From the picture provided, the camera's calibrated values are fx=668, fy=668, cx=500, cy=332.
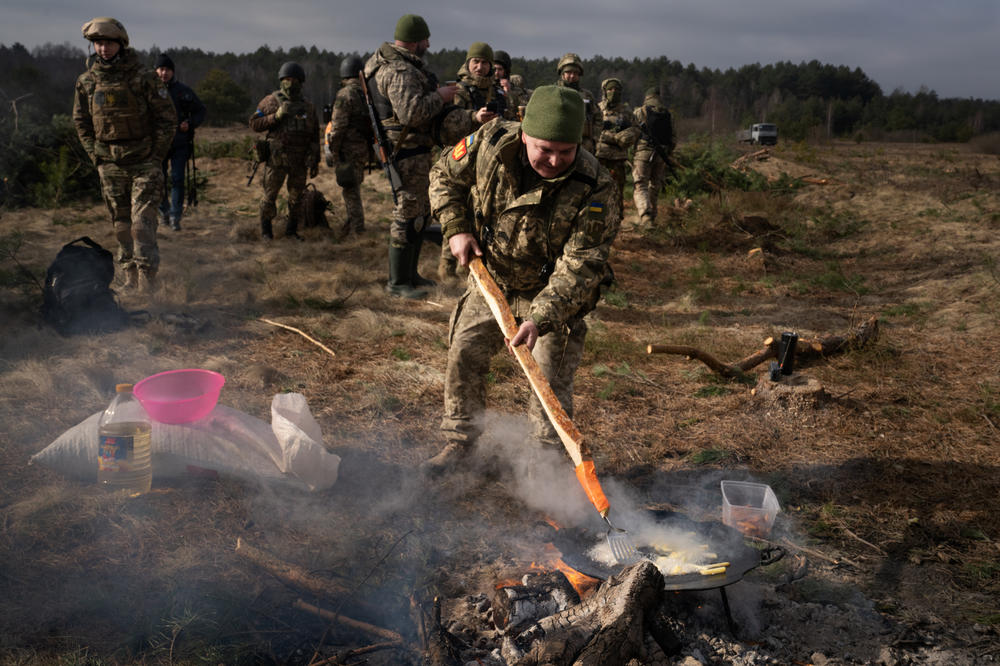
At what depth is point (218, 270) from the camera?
745cm

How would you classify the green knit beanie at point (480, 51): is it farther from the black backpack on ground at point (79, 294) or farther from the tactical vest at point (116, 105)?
the black backpack on ground at point (79, 294)

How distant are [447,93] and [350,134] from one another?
2.37m

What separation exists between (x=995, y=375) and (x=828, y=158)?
1669 cm

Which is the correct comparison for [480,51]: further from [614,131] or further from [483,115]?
[614,131]

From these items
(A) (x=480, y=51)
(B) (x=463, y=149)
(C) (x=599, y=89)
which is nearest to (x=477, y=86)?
(A) (x=480, y=51)

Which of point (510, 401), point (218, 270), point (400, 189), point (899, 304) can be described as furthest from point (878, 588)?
point (218, 270)

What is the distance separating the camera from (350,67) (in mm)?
7742

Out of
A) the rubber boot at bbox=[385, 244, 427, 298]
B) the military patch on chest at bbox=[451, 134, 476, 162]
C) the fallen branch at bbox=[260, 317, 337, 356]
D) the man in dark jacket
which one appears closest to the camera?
the military patch on chest at bbox=[451, 134, 476, 162]

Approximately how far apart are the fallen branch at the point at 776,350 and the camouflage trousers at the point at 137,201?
457cm

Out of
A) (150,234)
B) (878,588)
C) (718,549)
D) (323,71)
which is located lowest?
(878,588)

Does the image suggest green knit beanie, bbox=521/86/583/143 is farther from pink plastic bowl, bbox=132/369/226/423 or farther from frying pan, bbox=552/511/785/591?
pink plastic bowl, bbox=132/369/226/423

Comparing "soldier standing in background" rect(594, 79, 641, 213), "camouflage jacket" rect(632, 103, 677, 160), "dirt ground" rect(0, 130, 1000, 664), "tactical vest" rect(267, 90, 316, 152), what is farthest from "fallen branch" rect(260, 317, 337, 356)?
"camouflage jacket" rect(632, 103, 677, 160)

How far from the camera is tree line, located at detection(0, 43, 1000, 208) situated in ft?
36.7

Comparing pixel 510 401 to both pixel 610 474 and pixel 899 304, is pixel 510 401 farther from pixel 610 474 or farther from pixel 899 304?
pixel 899 304
